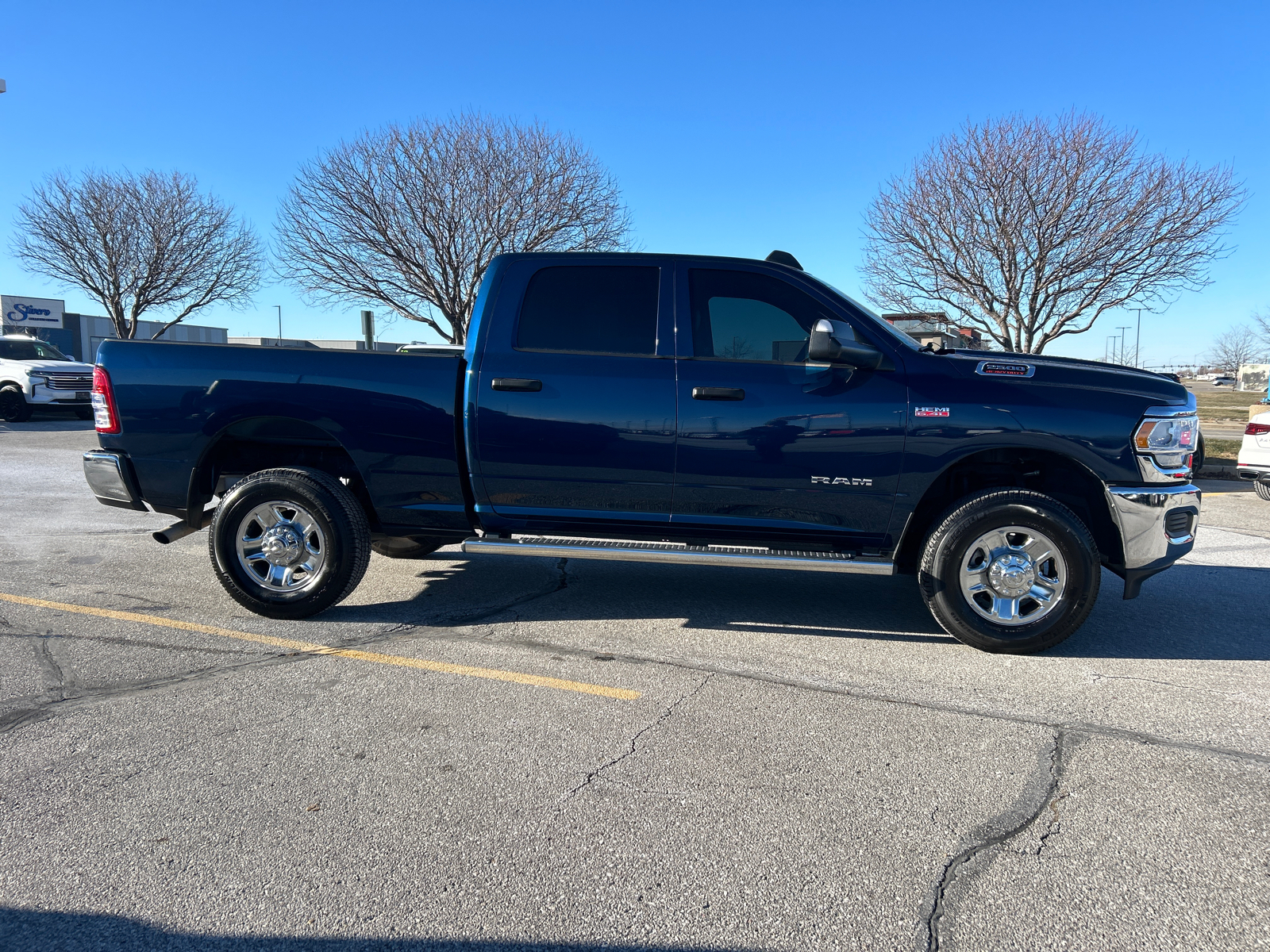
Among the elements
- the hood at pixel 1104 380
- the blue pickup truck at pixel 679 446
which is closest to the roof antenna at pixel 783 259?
the blue pickup truck at pixel 679 446

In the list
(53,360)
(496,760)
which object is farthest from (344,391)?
(53,360)

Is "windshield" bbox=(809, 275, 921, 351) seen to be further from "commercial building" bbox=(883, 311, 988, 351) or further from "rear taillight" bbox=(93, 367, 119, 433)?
"commercial building" bbox=(883, 311, 988, 351)

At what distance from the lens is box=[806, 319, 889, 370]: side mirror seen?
170 inches

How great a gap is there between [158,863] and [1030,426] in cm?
419

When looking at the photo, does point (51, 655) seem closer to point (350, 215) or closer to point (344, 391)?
point (344, 391)

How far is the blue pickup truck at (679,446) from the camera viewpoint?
4.42 metres

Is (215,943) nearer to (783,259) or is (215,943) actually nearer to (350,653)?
(350,653)

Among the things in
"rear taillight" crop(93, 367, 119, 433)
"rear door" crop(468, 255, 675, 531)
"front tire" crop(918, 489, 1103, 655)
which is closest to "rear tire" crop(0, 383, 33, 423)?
"rear taillight" crop(93, 367, 119, 433)

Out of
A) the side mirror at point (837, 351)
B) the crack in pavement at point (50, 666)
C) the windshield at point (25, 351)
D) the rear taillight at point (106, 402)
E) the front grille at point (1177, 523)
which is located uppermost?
the windshield at point (25, 351)

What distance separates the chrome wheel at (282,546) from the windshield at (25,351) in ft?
70.0

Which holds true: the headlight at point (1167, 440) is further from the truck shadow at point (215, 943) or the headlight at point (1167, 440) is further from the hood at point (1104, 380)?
the truck shadow at point (215, 943)

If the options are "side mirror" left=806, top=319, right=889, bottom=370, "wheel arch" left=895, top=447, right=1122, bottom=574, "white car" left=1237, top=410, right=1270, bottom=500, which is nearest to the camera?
"side mirror" left=806, top=319, right=889, bottom=370

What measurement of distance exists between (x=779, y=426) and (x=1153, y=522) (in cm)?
199

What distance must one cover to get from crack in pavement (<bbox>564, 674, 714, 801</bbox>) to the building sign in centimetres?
5717
